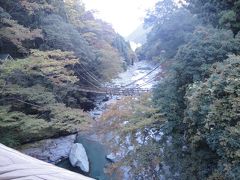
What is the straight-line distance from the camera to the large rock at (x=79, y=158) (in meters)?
8.44

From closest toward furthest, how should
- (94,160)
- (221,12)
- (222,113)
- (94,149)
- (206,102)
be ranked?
(222,113) < (206,102) < (221,12) < (94,160) < (94,149)

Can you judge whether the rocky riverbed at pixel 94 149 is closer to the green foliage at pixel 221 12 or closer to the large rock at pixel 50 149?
the large rock at pixel 50 149

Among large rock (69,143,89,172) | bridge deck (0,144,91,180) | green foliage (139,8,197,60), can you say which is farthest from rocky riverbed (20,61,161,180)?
bridge deck (0,144,91,180)

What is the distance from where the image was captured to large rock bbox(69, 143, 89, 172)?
8438 mm

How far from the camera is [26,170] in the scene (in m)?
0.43

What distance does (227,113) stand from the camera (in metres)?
4.28

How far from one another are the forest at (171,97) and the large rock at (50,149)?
23 centimetres

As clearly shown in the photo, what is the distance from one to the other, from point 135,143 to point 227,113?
7.29 feet

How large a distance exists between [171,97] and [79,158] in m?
3.98

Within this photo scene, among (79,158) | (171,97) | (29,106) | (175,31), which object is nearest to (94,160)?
(79,158)

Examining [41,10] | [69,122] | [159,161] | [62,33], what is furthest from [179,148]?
[41,10]

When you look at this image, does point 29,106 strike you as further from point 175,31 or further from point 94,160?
point 175,31

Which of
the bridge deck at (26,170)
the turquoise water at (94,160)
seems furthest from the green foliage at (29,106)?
the bridge deck at (26,170)

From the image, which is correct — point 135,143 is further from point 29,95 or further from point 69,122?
point 29,95
